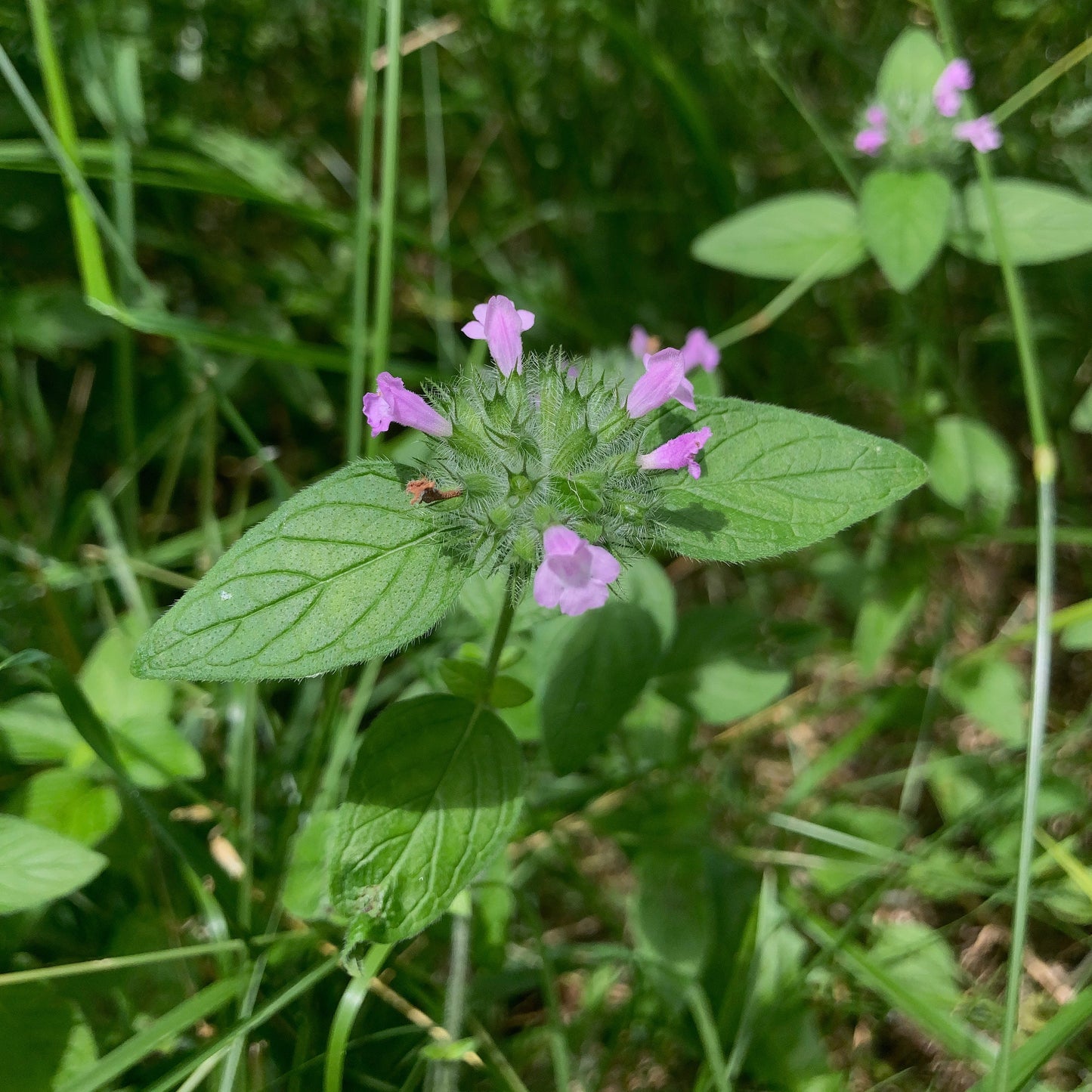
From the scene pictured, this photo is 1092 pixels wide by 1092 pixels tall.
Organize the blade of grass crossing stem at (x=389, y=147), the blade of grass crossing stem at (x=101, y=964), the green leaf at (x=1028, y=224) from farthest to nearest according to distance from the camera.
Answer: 1. the green leaf at (x=1028, y=224)
2. the blade of grass crossing stem at (x=389, y=147)
3. the blade of grass crossing stem at (x=101, y=964)

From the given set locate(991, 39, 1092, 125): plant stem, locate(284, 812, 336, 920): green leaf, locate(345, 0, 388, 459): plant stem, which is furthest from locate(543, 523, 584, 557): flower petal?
locate(991, 39, 1092, 125): plant stem

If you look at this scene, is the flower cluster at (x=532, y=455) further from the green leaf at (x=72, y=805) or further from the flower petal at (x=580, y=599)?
the green leaf at (x=72, y=805)

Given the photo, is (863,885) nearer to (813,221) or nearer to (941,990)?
(941,990)

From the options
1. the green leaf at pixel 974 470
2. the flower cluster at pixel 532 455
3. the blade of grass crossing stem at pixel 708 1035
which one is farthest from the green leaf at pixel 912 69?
the blade of grass crossing stem at pixel 708 1035

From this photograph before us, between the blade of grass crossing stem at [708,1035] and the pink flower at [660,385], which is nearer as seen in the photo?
the pink flower at [660,385]

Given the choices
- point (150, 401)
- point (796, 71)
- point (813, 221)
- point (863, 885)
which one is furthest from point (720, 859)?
point (796, 71)

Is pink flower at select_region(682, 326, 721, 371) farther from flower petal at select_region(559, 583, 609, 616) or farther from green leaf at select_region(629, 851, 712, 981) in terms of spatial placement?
green leaf at select_region(629, 851, 712, 981)

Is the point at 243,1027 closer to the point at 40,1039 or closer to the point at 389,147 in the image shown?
the point at 40,1039
